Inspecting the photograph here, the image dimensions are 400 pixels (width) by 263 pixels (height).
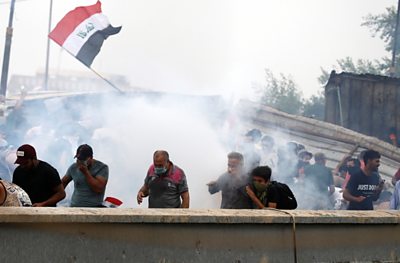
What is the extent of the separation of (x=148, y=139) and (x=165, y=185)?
5731 millimetres

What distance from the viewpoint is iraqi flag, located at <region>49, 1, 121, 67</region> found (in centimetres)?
1255

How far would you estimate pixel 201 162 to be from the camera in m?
11.6

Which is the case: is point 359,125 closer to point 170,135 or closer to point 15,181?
point 170,135

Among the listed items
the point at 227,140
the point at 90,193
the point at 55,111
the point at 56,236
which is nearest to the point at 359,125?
the point at 227,140

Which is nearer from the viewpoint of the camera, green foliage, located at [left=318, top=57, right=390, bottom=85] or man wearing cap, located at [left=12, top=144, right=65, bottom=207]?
man wearing cap, located at [left=12, top=144, right=65, bottom=207]

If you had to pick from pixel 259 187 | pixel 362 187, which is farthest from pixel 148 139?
pixel 259 187

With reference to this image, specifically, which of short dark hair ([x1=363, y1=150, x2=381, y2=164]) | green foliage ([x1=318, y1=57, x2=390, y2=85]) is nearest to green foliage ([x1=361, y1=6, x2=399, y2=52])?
green foliage ([x1=318, y1=57, x2=390, y2=85])

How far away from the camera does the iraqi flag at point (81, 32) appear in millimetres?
12547

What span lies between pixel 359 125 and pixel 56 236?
10.9 meters

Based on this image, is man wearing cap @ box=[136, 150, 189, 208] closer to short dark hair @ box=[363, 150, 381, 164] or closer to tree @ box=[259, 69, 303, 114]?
short dark hair @ box=[363, 150, 381, 164]

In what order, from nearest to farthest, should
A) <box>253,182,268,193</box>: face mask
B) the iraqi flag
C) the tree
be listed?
<box>253,182,268,193</box>: face mask → the iraqi flag → the tree

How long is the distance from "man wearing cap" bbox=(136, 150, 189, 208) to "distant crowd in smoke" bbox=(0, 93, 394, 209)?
264 centimetres

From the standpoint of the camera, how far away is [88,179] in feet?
21.0

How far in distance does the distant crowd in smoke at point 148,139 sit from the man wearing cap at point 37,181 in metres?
3.05
